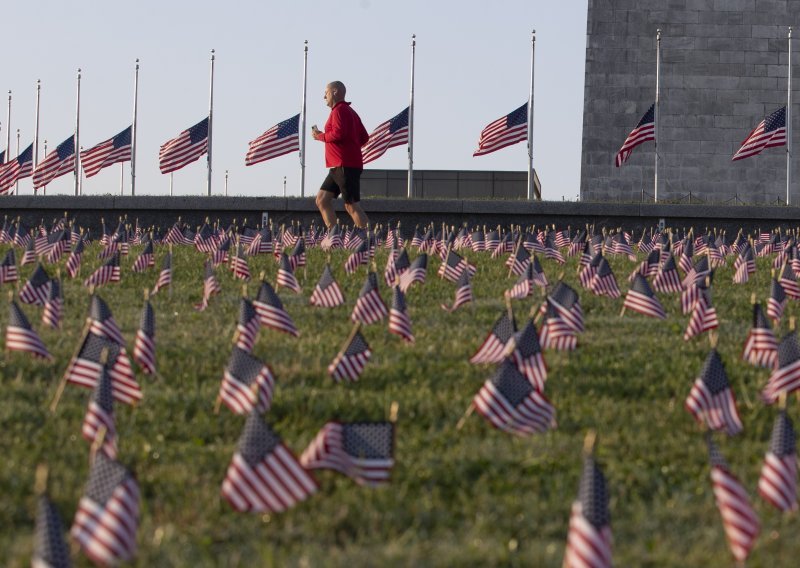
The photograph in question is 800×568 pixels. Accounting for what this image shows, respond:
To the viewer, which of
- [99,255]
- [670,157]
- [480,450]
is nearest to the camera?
[480,450]

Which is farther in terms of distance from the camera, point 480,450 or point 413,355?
point 413,355

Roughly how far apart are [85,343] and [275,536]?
2600mm

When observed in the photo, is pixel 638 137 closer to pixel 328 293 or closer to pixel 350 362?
pixel 328 293

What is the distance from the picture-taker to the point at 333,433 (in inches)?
232

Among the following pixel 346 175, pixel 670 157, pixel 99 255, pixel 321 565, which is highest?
pixel 670 157

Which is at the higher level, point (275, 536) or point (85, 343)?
point (85, 343)

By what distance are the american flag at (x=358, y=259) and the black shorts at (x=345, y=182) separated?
350cm

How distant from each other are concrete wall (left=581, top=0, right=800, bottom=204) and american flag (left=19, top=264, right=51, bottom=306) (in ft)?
97.9

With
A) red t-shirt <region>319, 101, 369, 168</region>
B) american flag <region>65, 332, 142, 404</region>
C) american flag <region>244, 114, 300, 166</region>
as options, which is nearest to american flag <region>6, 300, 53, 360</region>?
american flag <region>65, 332, 142, 404</region>

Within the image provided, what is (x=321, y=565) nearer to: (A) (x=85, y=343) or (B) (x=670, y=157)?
(A) (x=85, y=343)

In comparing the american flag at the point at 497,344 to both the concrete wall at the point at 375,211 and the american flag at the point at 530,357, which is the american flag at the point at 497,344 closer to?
the american flag at the point at 530,357

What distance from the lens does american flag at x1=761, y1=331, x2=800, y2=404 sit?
7602mm

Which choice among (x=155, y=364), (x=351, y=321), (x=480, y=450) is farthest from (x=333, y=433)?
(x=351, y=321)

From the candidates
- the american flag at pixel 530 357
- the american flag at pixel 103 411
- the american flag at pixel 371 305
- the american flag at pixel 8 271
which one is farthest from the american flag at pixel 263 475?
the american flag at pixel 8 271
